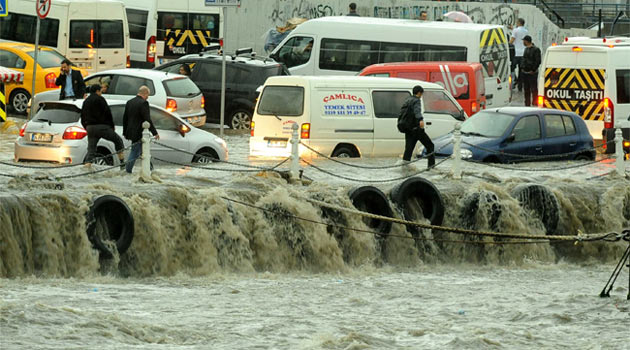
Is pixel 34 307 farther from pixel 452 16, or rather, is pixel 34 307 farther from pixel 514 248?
pixel 452 16

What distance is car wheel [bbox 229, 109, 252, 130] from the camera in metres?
34.1

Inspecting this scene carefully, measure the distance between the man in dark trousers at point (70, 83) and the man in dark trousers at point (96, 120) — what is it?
8213 millimetres

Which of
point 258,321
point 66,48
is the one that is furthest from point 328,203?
point 66,48

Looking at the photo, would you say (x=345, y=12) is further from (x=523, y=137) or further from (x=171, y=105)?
(x=523, y=137)

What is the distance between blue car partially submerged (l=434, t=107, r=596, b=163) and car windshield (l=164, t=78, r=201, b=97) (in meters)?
6.41

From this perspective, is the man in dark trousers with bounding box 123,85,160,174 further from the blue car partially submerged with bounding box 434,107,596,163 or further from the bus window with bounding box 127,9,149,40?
the bus window with bounding box 127,9,149,40

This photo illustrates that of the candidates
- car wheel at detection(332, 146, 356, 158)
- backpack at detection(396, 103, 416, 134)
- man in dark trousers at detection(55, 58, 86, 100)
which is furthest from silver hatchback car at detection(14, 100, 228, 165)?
man in dark trousers at detection(55, 58, 86, 100)

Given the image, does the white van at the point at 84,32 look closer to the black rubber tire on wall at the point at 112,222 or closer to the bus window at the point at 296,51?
the bus window at the point at 296,51

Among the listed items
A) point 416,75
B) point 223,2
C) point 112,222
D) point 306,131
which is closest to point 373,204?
point 112,222

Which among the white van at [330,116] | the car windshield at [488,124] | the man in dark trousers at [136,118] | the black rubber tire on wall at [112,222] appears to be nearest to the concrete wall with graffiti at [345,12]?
the white van at [330,116]

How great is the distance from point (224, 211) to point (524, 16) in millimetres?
26392

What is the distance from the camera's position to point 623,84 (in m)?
31.8

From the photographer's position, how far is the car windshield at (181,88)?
31609mm

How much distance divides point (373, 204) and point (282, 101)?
20.0 feet
